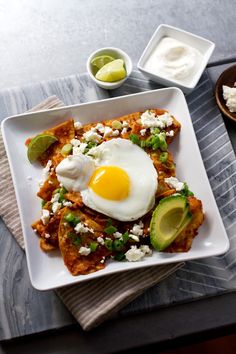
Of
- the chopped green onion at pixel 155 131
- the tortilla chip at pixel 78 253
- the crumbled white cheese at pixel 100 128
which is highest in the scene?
the chopped green onion at pixel 155 131

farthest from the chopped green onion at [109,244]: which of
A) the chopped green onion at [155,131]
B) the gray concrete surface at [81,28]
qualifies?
the gray concrete surface at [81,28]

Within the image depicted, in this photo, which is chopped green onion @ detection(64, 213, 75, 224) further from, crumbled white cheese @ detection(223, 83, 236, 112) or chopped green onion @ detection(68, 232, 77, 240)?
crumbled white cheese @ detection(223, 83, 236, 112)

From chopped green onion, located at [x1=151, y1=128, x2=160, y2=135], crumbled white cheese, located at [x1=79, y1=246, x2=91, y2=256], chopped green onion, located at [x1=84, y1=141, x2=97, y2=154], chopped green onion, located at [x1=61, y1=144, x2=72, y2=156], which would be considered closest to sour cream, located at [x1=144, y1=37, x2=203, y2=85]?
chopped green onion, located at [x1=151, y1=128, x2=160, y2=135]

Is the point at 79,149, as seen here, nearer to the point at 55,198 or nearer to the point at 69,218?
the point at 55,198

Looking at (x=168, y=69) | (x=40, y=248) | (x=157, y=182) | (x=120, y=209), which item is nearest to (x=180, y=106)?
(x=168, y=69)

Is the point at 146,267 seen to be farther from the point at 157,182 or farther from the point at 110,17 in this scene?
the point at 110,17

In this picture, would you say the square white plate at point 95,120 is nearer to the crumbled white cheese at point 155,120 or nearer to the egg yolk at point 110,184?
the crumbled white cheese at point 155,120
